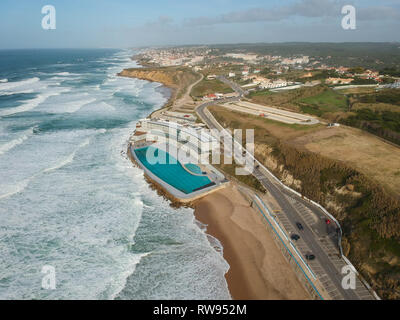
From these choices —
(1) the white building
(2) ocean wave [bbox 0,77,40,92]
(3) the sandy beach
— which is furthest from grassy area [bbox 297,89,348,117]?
(2) ocean wave [bbox 0,77,40,92]

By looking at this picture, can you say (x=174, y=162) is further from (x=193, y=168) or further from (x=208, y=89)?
(x=208, y=89)

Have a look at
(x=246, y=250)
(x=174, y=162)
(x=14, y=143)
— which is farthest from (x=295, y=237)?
(x=14, y=143)

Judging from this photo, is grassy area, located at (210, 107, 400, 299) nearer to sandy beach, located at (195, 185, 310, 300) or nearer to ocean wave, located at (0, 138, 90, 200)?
sandy beach, located at (195, 185, 310, 300)

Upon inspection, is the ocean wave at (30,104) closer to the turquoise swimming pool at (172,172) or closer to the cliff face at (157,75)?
the turquoise swimming pool at (172,172)

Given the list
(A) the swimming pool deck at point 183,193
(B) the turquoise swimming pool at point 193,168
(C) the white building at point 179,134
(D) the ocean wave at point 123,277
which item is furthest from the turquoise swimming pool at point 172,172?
(D) the ocean wave at point 123,277
